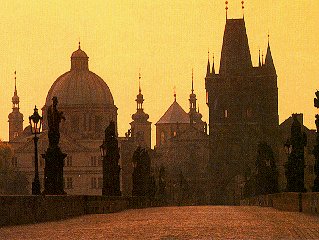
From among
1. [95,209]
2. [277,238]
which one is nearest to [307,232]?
[277,238]

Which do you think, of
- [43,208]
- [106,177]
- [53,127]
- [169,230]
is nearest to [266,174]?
[106,177]

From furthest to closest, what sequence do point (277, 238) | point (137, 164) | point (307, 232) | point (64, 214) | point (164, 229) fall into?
point (137, 164), point (64, 214), point (164, 229), point (307, 232), point (277, 238)

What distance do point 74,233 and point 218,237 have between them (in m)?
4.71

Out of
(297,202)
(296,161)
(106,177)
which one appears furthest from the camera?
(106,177)

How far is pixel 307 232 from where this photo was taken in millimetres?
33938

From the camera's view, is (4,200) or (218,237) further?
(4,200)

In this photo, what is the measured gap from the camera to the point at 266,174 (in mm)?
117000

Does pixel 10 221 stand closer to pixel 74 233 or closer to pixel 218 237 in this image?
pixel 74 233

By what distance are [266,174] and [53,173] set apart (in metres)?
57.5

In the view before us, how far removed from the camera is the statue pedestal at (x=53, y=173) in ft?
198

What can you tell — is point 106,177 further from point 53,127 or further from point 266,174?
point 266,174

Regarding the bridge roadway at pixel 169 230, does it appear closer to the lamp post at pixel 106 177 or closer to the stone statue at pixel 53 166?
the stone statue at pixel 53 166

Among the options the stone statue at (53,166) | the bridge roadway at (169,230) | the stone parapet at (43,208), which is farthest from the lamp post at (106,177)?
the bridge roadway at (169,230)

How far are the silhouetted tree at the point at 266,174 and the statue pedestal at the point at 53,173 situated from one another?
49804 millimetres
